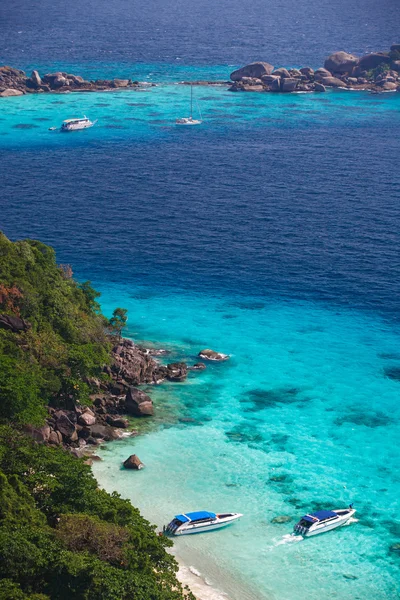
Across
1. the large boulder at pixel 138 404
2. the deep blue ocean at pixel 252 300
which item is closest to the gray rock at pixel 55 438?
the deep blue ocean at pixel 252 300

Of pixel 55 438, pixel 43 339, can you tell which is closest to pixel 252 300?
pixel 43 339

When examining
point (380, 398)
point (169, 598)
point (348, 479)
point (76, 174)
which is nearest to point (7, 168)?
Result: point (76, 174)

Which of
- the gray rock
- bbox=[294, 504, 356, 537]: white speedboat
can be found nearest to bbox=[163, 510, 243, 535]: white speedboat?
bbox=[294, 504, 356, 537]: white speedboat

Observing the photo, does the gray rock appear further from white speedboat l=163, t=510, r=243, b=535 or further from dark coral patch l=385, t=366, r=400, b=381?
dark coral patch l=385, t=366, r=400, b=381

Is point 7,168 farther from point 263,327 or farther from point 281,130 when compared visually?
point 263,327

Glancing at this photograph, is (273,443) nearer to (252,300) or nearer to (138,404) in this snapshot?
(138,404)

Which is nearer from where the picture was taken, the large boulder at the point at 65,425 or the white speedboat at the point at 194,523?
the white speedboat at the point at 194,523

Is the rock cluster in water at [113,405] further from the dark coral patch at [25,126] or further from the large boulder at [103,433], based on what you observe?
the dark coral patch at [25,126]
